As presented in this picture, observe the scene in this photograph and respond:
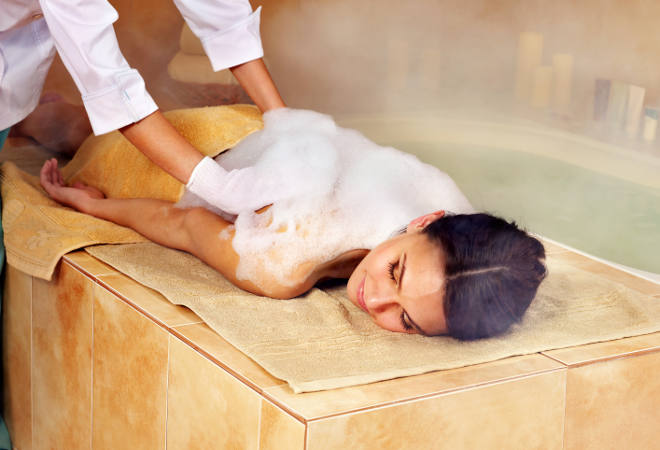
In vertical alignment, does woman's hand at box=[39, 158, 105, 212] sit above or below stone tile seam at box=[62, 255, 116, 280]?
above

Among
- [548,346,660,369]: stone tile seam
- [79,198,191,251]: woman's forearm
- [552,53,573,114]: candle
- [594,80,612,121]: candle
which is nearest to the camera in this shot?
[548,346,660,369]: stone tile seam

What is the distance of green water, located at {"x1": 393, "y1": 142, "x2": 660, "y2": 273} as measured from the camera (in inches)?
114

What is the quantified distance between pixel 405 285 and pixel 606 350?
383 millimetres

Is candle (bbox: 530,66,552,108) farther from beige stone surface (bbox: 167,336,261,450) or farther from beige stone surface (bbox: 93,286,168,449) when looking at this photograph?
beige stone surface (bbox: 167,336,261,450)

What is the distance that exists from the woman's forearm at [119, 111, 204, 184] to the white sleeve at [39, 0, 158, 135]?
0.03m

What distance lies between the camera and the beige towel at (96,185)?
173 centimetres

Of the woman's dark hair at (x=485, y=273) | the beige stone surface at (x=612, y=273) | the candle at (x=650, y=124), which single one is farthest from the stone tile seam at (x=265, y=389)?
the candle at (x=650, y=124)

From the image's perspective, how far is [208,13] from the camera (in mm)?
1995

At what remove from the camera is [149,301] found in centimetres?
145

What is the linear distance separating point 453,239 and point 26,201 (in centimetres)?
114

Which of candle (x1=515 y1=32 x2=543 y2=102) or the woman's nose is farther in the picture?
candle (x1=515 y1=32 x2=543 y2=102)

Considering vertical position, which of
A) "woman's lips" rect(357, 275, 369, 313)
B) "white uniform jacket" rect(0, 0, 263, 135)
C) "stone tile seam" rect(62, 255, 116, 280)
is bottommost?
"stone tile seam" rect(62, 255, 116, 280)

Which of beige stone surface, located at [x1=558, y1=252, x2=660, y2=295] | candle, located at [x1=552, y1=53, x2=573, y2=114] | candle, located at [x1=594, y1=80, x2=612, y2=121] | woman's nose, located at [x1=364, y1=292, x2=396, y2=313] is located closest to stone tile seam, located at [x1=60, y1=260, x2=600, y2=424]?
woman's nose, located at [x1=364, y1=292, x2=396, y2=313]

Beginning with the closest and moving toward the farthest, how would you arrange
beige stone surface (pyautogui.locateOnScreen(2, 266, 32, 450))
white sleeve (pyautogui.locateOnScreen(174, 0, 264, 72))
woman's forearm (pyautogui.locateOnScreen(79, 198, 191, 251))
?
woman's forearm (pyautogui.locateOnScreen(79, 198, 191, 251)) < beige stone surface (pyautogui.locateOnScreen(2, 266, 32, 450)) < white sleeve (pyautogui.locateOnScreen(174, 0, 264, 72))
